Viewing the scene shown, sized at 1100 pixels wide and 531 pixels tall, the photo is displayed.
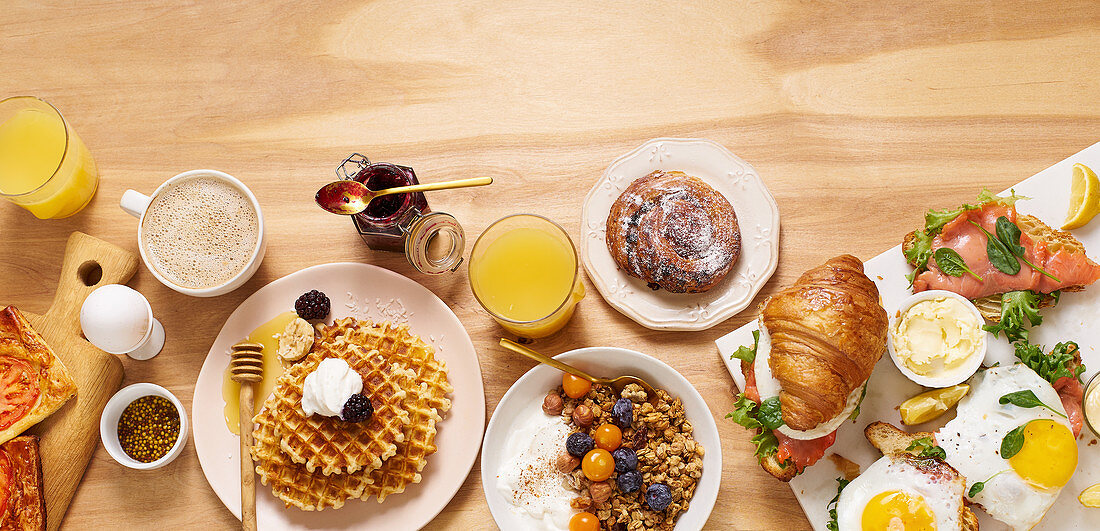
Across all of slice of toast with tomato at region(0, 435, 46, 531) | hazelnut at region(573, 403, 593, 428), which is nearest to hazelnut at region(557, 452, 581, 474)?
hazelnut at region(573, 403, 593, 428)

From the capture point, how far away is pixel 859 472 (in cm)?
231

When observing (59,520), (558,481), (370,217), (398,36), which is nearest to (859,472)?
(558,481)

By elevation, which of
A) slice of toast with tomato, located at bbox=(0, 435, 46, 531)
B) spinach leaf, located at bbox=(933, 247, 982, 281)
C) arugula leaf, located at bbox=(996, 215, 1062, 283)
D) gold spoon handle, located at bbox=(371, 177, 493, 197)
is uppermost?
gold spoon handle, located at bbox=(371, 177, 493, 197)

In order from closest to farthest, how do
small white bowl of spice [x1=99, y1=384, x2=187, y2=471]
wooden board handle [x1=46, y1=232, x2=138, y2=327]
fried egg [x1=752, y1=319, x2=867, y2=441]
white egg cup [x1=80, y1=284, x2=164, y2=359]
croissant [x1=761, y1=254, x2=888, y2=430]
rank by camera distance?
croissant [x1=761, y1=254, x2=888, y2=430]
fried egg [x1=752, y1=319, x2=867, y2=441]
white egg cup [x1=80, y1=284, x2=164, y2=359]
small white bowl of spice [x1=99, y1=384, x2=187, y2=471]
wooden board handle [x1=46, y1=232, x2=138, y2=327]

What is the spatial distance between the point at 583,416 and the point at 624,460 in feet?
0.63

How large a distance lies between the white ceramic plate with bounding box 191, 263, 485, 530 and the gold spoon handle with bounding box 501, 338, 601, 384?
214mm

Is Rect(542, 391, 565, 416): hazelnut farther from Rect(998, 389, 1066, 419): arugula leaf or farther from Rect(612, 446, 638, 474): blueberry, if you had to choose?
Rect(998, 389, 1066, 419): arugula leaf

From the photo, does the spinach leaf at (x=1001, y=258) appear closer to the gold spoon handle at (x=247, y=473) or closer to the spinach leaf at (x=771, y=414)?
the spinach leaf at (x=771, y=414)

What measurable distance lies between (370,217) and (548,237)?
60 centimetres

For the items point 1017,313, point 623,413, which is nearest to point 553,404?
point 623,413

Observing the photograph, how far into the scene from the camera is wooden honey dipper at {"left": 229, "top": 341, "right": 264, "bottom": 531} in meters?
2.28

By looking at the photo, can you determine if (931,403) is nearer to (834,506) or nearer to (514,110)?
(834,506)

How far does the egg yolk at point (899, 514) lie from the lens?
2.06 metres

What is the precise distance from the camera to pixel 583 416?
7.43 ft
